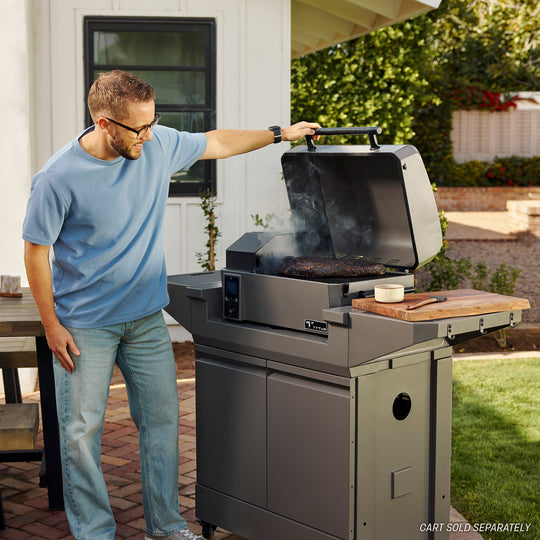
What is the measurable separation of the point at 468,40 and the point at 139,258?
16833 millimetres

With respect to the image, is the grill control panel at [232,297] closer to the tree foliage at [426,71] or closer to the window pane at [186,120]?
the window pane at [186,120]

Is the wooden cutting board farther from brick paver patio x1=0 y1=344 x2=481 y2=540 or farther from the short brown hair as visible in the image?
brick paver patio x1=0 y1=344 x2=481 y2=540

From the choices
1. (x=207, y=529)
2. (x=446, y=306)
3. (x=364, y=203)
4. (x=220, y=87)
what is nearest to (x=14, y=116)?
(x=220, y=87)

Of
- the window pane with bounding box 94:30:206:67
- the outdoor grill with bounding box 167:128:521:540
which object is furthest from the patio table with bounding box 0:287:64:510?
the window pane with bounding box 94:30:206:67

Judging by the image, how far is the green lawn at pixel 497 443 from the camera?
12.9 ft

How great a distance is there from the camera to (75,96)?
6.55m

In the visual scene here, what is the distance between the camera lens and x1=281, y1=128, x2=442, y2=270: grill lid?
310cm

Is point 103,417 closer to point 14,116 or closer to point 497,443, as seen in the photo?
point 497,443

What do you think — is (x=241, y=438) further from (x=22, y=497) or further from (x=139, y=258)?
(x=22, y=497)

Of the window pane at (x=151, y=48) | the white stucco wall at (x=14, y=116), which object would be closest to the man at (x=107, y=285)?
the white stucco wall at (x=14, y=116)

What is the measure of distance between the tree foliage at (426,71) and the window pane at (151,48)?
186 inches

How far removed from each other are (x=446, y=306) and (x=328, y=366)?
461 millimetres

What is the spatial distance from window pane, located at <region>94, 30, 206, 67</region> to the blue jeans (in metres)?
3.91

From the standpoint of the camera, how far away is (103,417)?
10.4 ft
